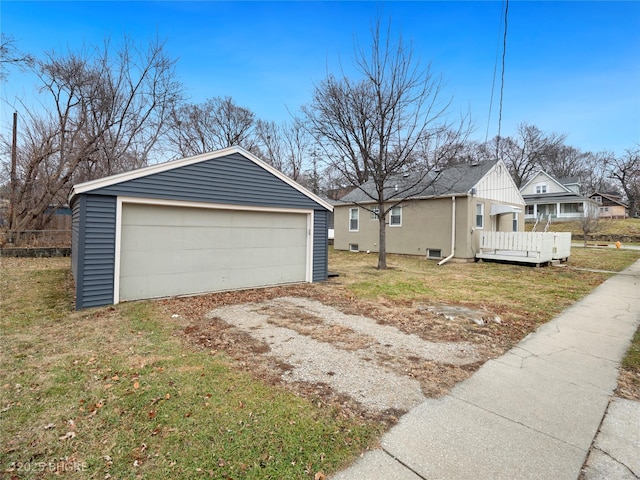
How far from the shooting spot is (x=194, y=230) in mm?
7371

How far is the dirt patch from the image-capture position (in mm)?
3190

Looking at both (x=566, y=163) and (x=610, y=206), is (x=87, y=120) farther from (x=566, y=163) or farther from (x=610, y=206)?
(x=566, y=163)

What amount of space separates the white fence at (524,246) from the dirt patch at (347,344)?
904 cm

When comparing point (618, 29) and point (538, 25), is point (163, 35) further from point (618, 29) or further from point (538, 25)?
point (618, 29)

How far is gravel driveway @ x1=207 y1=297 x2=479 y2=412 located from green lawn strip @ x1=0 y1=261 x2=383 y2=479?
502 millimetres

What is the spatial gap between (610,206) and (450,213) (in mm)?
41174

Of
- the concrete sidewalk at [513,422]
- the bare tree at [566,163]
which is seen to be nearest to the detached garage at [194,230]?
the concrete sidewalk at [513,422]

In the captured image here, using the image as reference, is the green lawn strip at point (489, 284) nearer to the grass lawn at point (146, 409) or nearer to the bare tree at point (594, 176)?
the grass lawn at point (146, 409)

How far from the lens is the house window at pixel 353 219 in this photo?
18.9 m

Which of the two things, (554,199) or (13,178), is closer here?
(13,178)

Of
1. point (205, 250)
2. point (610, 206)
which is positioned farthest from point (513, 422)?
point (610, 206)

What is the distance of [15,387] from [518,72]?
12.9 metres

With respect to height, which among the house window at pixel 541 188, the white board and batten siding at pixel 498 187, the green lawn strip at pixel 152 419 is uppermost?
the house window at pixel 541 188

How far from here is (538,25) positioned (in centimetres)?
902
